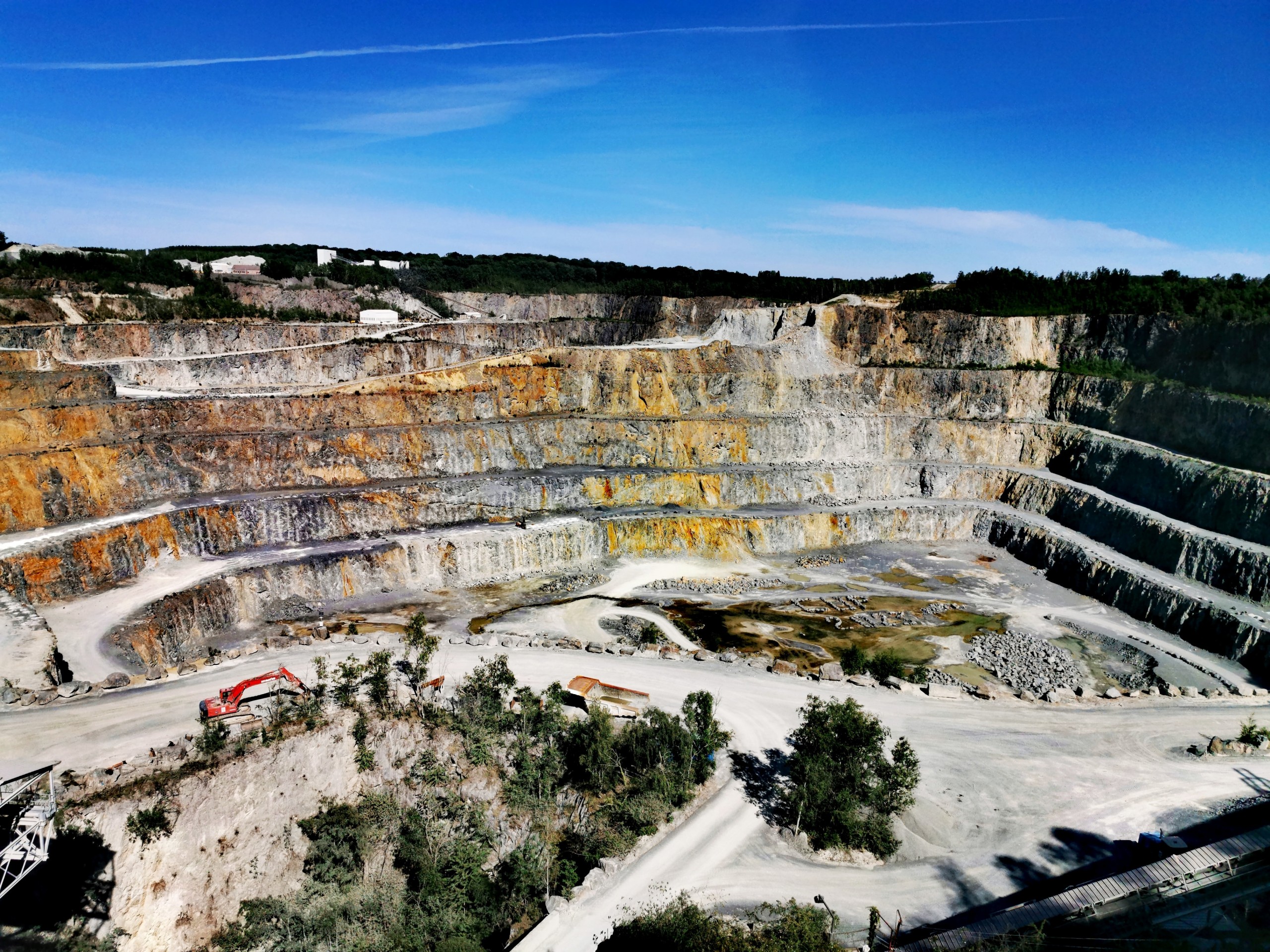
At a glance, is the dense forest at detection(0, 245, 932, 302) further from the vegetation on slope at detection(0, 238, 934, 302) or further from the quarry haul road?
the quarry haul road

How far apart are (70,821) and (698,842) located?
14.7 m

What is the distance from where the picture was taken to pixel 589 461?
1962 inches

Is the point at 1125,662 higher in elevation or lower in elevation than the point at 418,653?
lower

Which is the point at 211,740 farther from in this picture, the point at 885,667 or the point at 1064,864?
the point at 885,667

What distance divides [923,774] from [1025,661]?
13.5 meters

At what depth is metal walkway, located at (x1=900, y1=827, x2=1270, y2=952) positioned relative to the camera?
14938 mm

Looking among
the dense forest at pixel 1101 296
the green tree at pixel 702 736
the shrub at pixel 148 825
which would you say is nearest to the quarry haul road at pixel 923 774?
the green tree at pixel 702 736

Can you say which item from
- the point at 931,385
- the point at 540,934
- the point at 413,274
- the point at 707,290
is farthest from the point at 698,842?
the point at 413,274

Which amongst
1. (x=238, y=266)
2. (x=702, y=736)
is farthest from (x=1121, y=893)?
(x=238, y=266)

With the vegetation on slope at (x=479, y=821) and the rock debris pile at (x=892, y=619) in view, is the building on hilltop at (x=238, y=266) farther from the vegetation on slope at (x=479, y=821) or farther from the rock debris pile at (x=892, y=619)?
the rock debris pile at (x=892, y=619)

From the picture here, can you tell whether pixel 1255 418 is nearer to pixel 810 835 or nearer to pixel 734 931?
pixel 810 835

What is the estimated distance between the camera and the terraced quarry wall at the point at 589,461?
112 feet

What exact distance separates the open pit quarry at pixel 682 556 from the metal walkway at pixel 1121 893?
1.59m

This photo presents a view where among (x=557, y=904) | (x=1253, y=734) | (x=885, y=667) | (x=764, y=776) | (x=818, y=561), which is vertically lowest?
(x=818, y=561)
